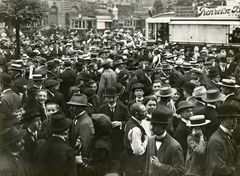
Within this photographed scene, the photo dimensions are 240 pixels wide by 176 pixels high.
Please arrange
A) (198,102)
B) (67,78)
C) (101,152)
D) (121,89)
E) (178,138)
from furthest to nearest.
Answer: (67,78) < (121,89) < (198,102) < (178,138) < (101,152)

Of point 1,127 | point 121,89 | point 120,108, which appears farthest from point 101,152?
point 121,89

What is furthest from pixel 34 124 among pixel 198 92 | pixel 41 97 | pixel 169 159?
pixel 198 92

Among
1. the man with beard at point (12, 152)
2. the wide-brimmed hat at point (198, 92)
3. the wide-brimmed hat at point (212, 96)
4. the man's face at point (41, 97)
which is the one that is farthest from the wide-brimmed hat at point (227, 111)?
the man's face at point (41, 97)

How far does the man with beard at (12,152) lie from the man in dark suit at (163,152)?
5.09 ft

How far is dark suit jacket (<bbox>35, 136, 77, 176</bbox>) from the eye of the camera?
14.0 feet

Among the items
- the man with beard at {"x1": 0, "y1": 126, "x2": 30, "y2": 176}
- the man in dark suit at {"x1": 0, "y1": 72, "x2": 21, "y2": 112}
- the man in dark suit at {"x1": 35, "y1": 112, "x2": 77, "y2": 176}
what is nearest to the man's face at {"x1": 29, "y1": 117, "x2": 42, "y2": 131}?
the man in dark suit at {"x1": 35, "y1": 112, "x2": 77, "y2": 176}

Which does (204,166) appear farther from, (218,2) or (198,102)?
(218,2)

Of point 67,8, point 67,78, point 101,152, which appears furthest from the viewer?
point 67,8

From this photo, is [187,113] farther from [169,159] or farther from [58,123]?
[58,123]

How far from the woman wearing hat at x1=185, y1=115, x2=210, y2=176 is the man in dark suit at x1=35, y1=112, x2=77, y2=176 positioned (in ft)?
4.81

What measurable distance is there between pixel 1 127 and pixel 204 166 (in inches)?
99.9

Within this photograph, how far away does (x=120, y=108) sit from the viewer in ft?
21.5

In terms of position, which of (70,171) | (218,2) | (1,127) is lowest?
(70,171)

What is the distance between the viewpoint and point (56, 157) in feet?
14.0
